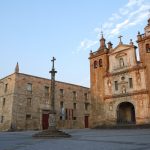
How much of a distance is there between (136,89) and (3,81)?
2165cm

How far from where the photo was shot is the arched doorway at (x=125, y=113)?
30000 mm

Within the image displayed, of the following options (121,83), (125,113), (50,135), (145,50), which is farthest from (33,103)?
(50,135)

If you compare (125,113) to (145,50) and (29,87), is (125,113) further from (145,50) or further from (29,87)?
(29,87)

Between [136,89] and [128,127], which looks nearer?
[128,127]

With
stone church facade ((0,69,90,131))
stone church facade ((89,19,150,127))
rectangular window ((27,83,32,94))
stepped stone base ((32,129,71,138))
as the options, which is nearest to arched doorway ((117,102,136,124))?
stone church facade ((89,19,150,127))

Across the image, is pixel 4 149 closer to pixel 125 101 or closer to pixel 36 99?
Result: pixel 125 101

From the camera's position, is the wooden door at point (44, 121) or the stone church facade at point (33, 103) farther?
the wooden door at point (44, 121)

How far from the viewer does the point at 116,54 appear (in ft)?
104

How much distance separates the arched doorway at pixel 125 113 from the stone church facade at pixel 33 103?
454 inches

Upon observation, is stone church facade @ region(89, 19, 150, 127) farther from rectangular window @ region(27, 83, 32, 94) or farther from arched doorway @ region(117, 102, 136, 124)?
rectangular window @ region(27, 83, 32, 94)

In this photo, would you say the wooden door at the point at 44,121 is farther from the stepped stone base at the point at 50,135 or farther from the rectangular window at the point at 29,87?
the stepped stone base at the point at 50,135

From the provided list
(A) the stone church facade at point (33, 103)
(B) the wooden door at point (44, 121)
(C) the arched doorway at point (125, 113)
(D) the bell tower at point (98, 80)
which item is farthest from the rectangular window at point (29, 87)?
(C) the arched doorway at point (125, 113)

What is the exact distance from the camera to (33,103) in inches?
1363

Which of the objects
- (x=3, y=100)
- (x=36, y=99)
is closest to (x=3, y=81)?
(x=3, y=100)
